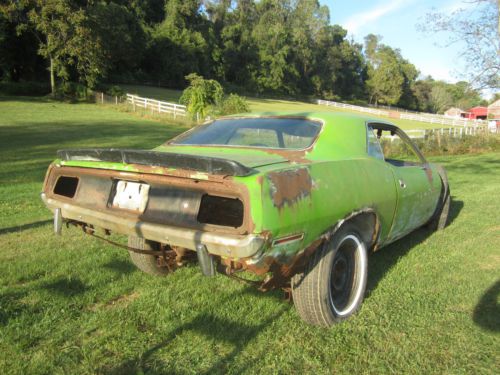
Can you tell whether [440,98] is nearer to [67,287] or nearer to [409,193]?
[409,193]

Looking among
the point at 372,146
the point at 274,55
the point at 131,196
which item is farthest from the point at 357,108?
the point at 131,196

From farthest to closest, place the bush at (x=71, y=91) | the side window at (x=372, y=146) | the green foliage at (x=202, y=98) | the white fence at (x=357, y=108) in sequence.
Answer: the white fence at (x=357, y=108)
the bush at (x=71, y=91)
the green foliage at (x=202, y=98)
the side window at (x=372, y=146)

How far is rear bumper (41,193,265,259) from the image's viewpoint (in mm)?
2164

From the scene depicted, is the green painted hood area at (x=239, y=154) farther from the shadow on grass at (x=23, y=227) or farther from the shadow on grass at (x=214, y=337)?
the shadow on grass at (x=23, y=227)

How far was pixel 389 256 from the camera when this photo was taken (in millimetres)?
4320

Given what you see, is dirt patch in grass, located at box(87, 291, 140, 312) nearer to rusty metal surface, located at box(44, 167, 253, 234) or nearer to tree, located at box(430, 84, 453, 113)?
rusty metal surface, located at box(44, 167, 253, 234)

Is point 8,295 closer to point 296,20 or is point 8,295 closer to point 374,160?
point 374,160

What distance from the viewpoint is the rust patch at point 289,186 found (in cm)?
227

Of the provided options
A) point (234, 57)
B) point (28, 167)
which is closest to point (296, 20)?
point (234, 57)

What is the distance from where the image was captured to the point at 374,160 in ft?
11.0

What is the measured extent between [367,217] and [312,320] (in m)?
0.91

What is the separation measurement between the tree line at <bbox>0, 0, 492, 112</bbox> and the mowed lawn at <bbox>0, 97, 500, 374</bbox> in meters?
15.1

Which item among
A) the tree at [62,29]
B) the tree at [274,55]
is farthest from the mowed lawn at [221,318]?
the tree at [274,55]

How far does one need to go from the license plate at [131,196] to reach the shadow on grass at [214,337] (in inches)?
33.8
